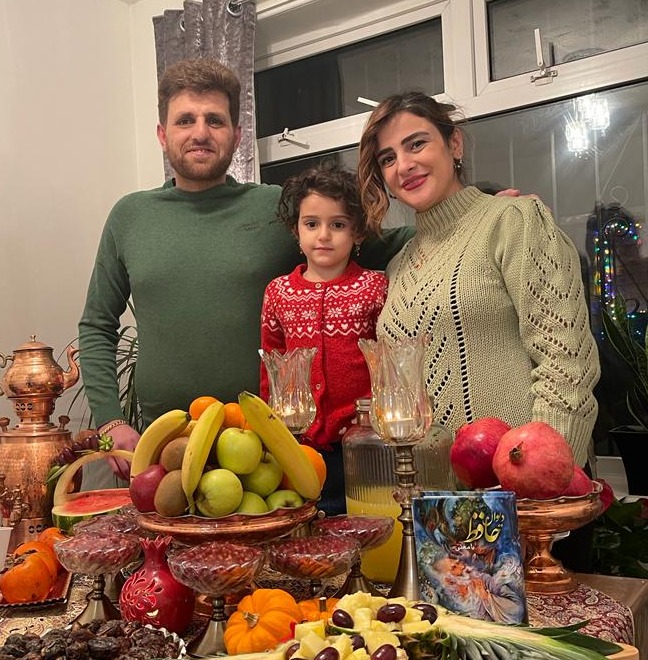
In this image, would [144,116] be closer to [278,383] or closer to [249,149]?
[249,149]

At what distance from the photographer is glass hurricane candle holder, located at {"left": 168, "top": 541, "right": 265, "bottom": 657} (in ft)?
2.89

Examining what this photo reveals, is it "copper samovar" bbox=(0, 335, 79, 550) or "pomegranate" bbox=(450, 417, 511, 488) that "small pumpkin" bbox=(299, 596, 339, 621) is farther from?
"copper samovar" bbox=(0, 335, 79, 550)

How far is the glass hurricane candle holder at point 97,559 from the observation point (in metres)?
1.00

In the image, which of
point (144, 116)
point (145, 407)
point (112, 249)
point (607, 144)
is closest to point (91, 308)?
point (112, 249)

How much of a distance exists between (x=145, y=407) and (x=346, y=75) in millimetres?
1851

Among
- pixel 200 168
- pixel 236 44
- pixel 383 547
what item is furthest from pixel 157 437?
pixel 236 44

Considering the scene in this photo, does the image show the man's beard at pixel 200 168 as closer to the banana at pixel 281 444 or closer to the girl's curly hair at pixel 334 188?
the girl's curly hair at pixel 334 188

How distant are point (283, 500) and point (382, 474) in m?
0.21

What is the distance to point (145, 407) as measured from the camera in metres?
2.23

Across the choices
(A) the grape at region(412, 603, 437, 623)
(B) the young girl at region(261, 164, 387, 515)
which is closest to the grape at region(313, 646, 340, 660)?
(A) the grape at region(412, 603, 437, 623)

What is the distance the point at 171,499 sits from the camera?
1.00 metres

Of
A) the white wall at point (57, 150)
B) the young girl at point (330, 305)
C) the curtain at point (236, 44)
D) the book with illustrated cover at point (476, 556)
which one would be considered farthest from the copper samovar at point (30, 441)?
the curtain at point (236, 44)

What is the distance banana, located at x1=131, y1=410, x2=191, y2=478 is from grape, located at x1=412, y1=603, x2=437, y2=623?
479 millimetres

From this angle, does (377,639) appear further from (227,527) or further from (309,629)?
(227,527)
